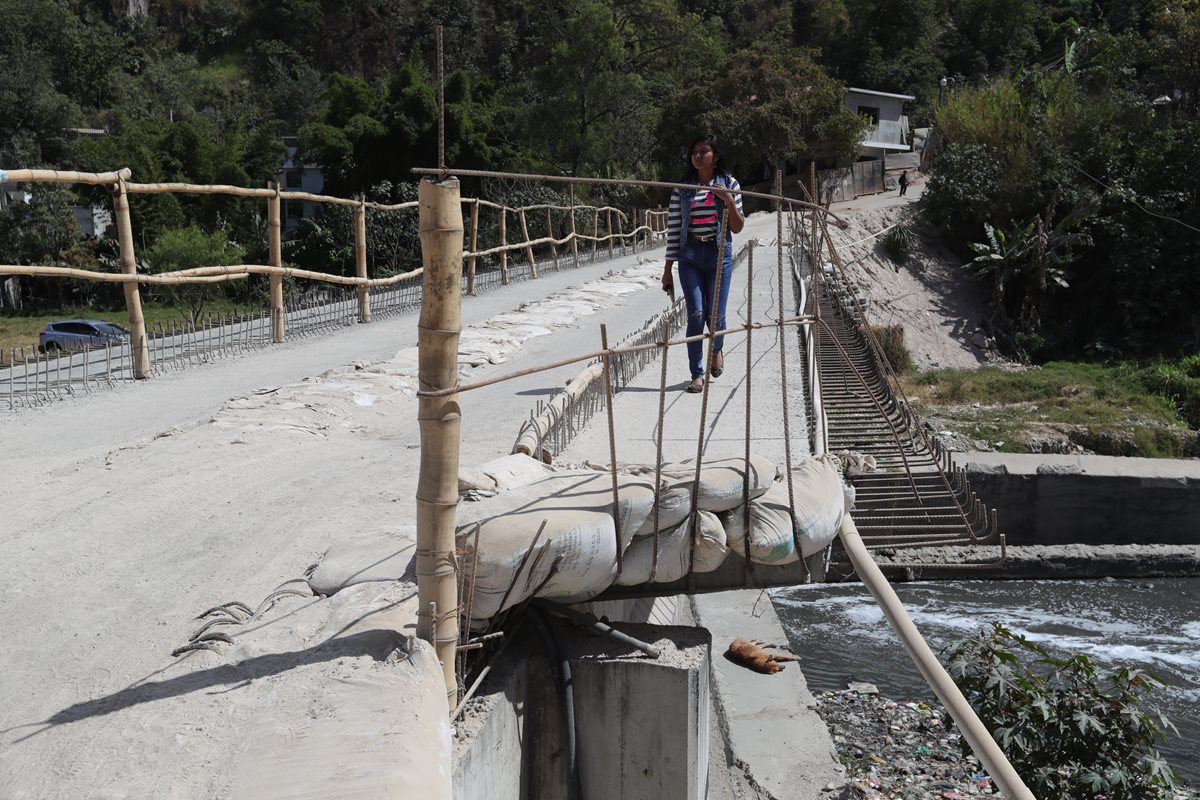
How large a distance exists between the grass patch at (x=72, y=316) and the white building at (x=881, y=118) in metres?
20.0

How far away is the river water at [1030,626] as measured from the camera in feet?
26.8

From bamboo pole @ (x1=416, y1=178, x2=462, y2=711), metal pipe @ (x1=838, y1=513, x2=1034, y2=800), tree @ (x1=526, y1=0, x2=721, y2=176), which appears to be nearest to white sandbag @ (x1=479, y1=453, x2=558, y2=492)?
bamboo pole @ (x1=416, y1=178, x2=462, y2=711)

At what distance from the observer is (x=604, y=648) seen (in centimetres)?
348

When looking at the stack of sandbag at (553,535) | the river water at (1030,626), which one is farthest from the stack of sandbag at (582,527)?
the river water at (1030,626)

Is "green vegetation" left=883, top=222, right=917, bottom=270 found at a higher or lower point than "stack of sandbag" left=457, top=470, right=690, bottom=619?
lower

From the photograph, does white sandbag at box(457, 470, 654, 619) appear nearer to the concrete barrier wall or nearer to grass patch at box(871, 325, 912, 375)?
the concrete barrier wall

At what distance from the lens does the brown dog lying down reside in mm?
6957

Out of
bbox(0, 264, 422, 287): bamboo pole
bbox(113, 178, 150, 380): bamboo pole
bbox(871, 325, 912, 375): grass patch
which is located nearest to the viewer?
bbox(0, 264, 422, 287): bamboo pole

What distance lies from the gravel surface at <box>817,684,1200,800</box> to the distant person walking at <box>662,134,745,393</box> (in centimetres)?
242

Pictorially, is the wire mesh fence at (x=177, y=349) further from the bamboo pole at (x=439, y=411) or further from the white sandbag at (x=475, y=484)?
the bamboo pole at (x=439, y=411)

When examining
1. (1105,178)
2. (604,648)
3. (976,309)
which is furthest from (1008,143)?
(604,648)

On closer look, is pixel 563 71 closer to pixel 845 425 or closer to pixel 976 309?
pixel 976 309

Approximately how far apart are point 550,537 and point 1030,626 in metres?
8.00

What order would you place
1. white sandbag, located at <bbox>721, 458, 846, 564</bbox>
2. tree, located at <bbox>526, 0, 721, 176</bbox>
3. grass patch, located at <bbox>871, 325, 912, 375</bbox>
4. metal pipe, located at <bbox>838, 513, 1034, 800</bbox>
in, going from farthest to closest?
tree, located at <bbox>526, 0, 721, 176</bbox> < grass patch, located at <bbox>871, 325, 912, 375</bbox> < white sandbag, located at <bbox>721, 458, 846, 564</bbox> < metal pipe, located at <bbox>838, 513, 1034, 800</bbox>
